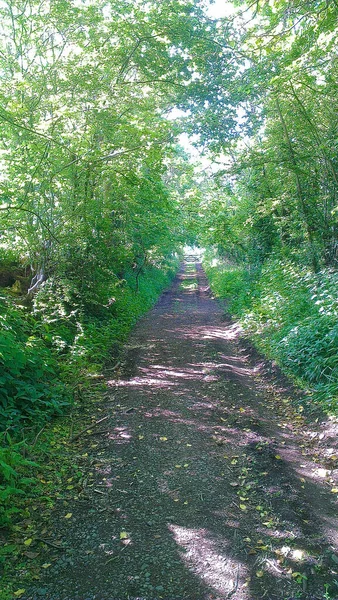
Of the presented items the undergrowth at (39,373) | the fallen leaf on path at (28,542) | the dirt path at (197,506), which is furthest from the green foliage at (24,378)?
the fallen leaf on path at (28,542)

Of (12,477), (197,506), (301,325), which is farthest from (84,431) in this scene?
(301,325)

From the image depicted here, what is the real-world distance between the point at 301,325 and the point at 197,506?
464 cm

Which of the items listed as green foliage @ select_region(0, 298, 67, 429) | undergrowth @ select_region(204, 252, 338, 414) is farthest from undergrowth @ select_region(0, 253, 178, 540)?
undergrowth @ select_region(204, 252, 338, 414)

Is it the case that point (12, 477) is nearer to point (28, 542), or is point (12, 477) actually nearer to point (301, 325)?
point (28, 542)

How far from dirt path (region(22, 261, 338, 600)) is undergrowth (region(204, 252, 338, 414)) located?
60 cm

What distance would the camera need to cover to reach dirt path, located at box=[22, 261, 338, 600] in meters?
2.85

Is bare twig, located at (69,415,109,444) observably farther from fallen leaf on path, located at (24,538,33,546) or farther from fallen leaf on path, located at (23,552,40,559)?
fallen leaf on path, located at (23,552,40,559)

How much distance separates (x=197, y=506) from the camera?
369 cm

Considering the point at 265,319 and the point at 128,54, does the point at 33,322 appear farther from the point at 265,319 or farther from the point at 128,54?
the point at 128,54

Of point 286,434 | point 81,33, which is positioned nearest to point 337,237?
point 286,434

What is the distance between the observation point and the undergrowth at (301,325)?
614 centimetres

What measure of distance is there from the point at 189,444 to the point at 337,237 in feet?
24.0

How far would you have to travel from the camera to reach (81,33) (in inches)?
411

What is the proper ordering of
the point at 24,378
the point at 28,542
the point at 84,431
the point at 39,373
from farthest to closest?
the point at 39,373 < the point at 24,378 < the point at 84,431 < the point at 28,542
